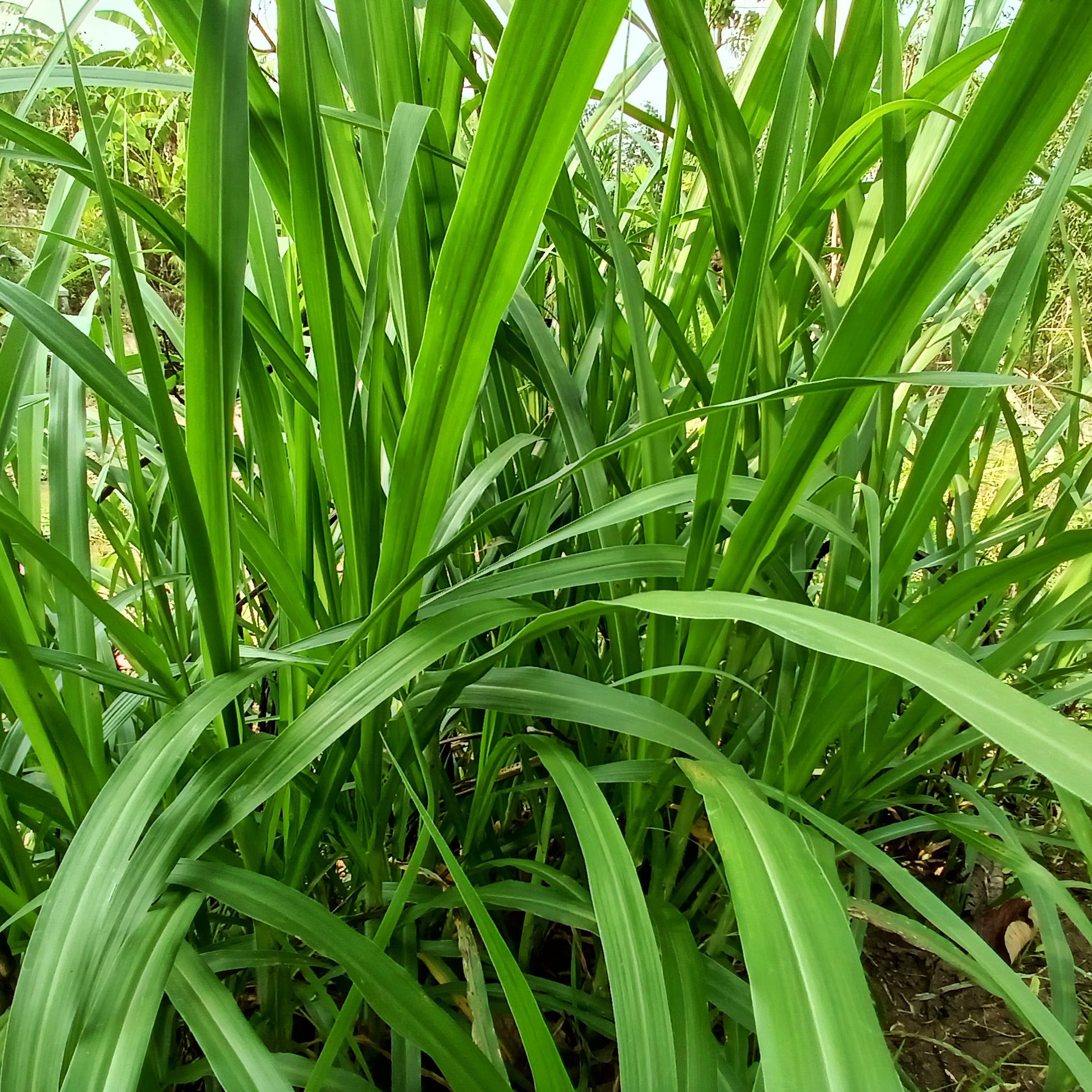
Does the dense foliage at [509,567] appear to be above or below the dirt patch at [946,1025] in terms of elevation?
above

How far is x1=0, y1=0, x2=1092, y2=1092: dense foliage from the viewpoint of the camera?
19 centimetres

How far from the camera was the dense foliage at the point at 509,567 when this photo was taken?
193mm

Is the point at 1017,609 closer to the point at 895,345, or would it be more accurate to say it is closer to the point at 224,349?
the point at 895,345

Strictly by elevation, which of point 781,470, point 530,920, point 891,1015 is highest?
point 781,470

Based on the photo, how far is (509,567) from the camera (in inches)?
17.3

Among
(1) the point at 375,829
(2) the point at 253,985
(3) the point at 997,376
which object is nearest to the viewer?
(3) the point at 997,376

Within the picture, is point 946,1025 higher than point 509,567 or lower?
lower

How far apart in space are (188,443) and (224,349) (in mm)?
36

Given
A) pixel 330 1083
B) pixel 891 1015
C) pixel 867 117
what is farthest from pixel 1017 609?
pixel 330 1083

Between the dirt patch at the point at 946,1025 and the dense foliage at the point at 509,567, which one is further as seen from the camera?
the dirt patch at the point at 946,1025

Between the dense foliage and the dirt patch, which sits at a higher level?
the dense foliage

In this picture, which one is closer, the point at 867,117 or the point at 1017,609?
the point at 867,117

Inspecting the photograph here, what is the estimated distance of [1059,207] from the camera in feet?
0.91

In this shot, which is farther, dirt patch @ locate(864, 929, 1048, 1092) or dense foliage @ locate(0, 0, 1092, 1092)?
Answer: dirt patch @ locate(864, 929, 1048, 1092)
